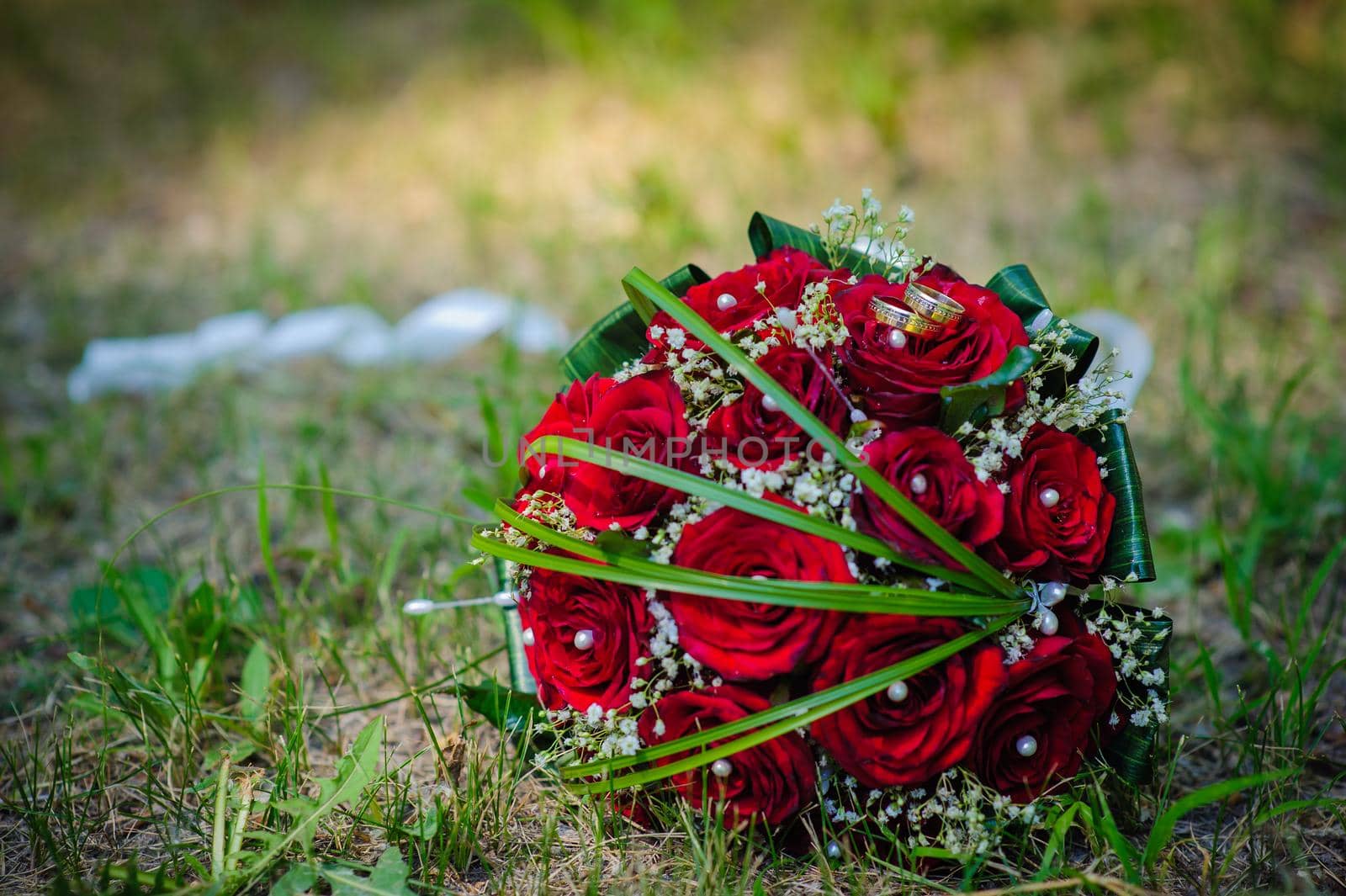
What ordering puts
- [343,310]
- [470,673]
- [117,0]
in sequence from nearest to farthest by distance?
[470,673] → [343,310] → [117,0]

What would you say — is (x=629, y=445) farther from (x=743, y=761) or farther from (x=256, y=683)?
(x=256, y=683)

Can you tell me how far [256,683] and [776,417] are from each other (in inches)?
37.4

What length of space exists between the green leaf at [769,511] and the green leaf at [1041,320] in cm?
33

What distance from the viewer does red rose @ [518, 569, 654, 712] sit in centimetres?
108

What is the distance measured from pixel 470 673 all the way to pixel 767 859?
610 millimetres

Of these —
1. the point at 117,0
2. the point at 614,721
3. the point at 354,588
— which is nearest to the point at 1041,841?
the point at 614,721

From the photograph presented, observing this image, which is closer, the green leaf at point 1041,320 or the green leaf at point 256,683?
the green leaf at point 1041,320

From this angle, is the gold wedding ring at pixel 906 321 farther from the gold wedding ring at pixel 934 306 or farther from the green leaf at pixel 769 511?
the green leaf at pixel 769 511

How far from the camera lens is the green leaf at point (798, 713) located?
99 cm

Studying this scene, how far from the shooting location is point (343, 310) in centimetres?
310

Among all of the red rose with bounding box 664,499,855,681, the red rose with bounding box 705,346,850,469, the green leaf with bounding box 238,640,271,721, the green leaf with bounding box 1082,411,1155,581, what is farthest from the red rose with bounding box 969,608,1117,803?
the green leaf with bounding box 238,640,271,721

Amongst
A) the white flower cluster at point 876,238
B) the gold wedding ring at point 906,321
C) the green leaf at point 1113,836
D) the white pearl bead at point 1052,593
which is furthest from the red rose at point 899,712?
the white flower cluster at point 876,238

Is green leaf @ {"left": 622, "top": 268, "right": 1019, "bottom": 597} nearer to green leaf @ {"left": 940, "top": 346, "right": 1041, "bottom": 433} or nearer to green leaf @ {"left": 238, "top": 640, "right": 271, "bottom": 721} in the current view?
green leaf @ {"left": 940, "top": 346, "right": 1041, "bottom": 433}

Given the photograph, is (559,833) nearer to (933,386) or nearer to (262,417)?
(933,386)
